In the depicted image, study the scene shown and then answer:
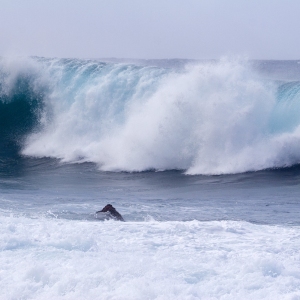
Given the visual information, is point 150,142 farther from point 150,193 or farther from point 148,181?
point 150,193

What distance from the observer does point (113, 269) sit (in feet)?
20.0

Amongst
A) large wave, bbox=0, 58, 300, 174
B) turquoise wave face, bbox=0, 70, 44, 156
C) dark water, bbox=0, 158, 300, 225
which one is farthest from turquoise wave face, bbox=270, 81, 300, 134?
turquoise wave face, bbox=0, 70, 44, 156

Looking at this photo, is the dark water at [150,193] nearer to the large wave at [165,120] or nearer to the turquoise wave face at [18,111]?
the large wave at [165,120]

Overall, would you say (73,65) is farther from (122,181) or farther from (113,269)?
(113,269)

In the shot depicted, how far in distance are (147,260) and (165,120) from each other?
10.7 meters

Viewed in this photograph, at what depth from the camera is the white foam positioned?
568cm

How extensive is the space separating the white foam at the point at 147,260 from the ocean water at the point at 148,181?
0.06ft

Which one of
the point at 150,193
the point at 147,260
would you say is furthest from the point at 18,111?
the point at 147,260

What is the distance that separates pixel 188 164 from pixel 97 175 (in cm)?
244

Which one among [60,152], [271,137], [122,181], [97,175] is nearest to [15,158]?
[60,152]

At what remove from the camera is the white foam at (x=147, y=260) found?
568 centimetres

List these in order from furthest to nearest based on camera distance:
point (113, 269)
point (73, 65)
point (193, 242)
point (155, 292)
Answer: point (73, 65), point (193, 242), point (113, 269), point (155, 292)

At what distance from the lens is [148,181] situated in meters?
14.3

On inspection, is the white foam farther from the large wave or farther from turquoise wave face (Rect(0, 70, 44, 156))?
turquoise wave face (Rect(0, 70, 44, 156))
